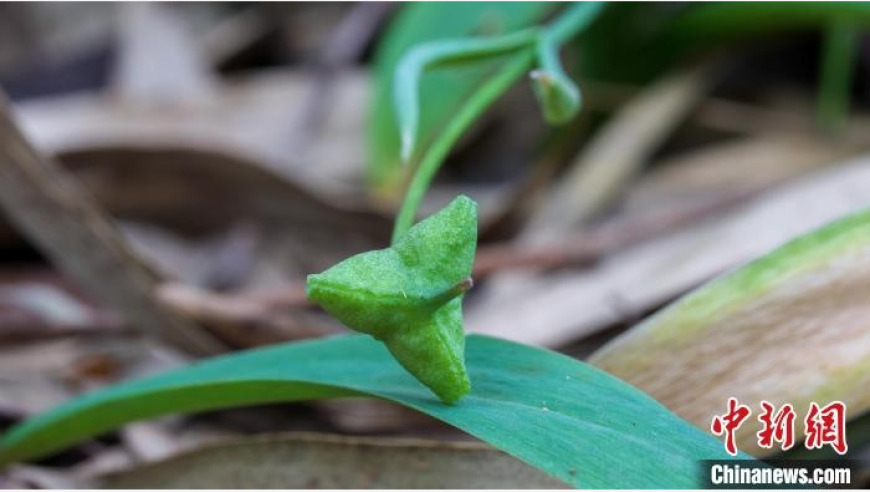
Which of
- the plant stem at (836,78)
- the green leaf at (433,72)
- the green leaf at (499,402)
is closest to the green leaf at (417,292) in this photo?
the green leaf at (499,402)

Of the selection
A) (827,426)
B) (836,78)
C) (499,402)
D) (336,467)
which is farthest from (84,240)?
(836,78)

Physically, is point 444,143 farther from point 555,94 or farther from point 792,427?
point 792,427

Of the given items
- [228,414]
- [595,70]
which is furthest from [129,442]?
[595,70]

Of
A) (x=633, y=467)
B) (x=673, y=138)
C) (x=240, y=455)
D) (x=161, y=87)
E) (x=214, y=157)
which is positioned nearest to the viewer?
(x=633, y=467)

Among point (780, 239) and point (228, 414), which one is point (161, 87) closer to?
point (228, 414)

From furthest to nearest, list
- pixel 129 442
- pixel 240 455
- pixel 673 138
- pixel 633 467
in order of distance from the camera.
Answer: pixel 673 138 → pixel 129 442 → pixel 240 455 → pixel 633 467

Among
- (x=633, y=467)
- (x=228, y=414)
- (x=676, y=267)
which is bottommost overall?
(x=633, y=467)

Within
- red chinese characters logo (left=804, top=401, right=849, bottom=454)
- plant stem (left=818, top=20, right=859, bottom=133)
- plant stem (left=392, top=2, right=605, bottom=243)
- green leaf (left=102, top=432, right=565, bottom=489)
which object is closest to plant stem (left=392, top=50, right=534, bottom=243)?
plant stem (left=392, top=2, right=605, bottom=243)
